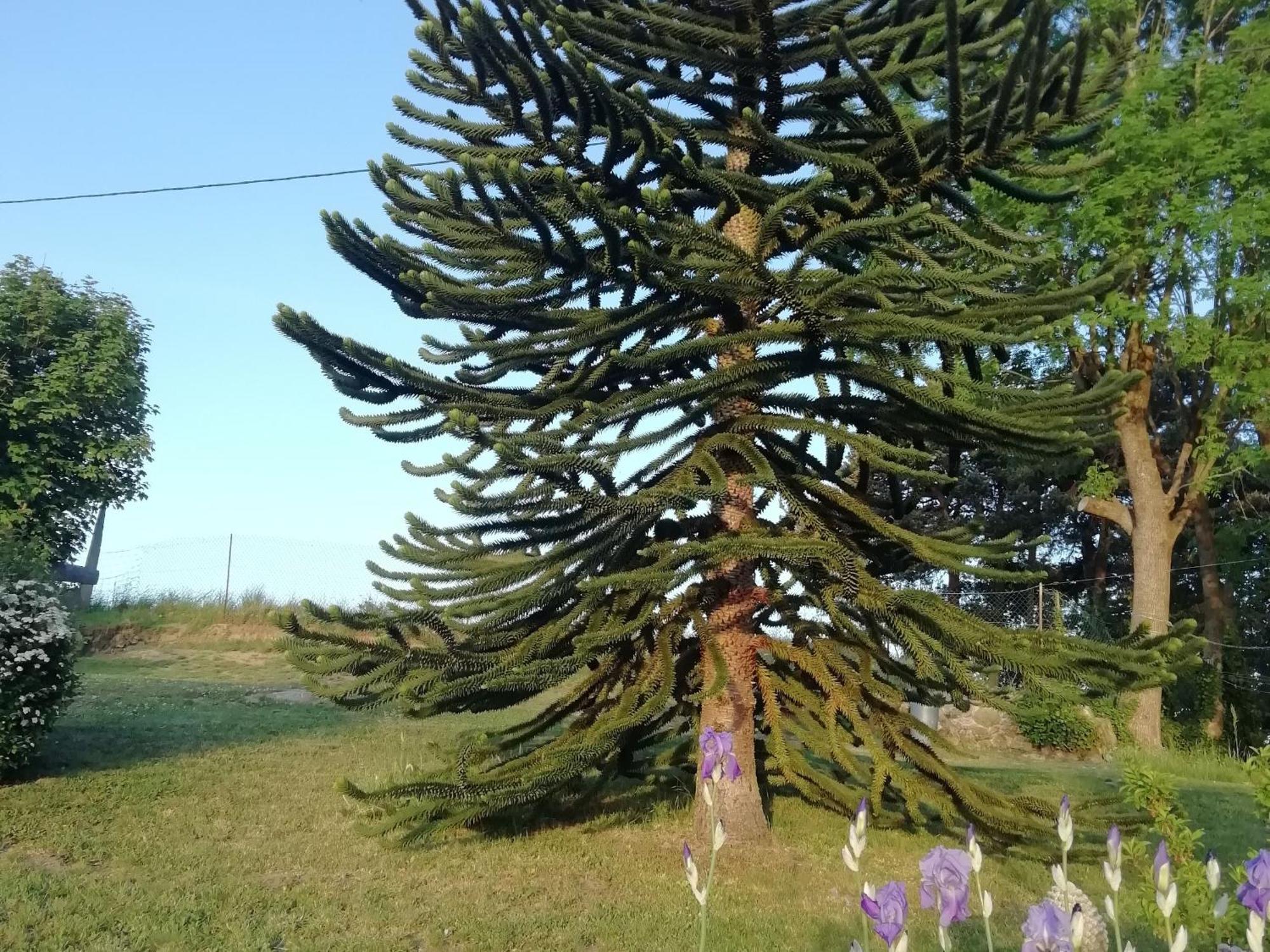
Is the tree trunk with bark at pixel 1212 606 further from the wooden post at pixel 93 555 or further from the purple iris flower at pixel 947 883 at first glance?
the wooden post at pixel 93 555

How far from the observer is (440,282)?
15.6 ft

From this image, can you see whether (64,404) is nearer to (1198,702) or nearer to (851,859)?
(851,859)

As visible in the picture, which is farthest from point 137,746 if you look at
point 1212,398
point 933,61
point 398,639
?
point 1212,398

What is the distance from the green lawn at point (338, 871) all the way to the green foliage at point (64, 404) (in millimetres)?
9051

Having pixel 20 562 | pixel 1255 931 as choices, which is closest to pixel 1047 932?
pixel 1255 931

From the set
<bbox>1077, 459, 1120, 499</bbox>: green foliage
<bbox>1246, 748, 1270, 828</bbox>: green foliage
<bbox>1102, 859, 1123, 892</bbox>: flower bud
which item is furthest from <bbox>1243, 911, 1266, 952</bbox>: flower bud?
<bbox>1077, 459, 1120, 499</bbox>: green foliage

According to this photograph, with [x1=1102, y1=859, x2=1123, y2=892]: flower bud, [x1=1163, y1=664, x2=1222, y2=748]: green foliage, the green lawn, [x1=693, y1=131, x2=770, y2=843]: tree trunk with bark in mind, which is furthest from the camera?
[x1=1163, y1=664, x2=1222, y2=748]: green foliage

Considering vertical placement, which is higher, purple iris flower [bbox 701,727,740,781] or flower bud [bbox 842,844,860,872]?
purple iris flower [bbox 701,727,740,781]

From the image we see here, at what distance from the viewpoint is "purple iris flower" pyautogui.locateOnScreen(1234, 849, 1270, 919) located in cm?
145

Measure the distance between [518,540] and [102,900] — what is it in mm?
2581

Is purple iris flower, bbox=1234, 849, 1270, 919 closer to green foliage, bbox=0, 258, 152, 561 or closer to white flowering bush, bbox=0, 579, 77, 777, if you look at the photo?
white flowering bush, bbox=0, 579, 77, 777

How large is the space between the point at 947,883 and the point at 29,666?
6.68m

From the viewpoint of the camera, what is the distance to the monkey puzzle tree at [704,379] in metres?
4.61

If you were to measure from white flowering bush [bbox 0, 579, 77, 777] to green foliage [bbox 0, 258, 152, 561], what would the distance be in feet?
32.5
